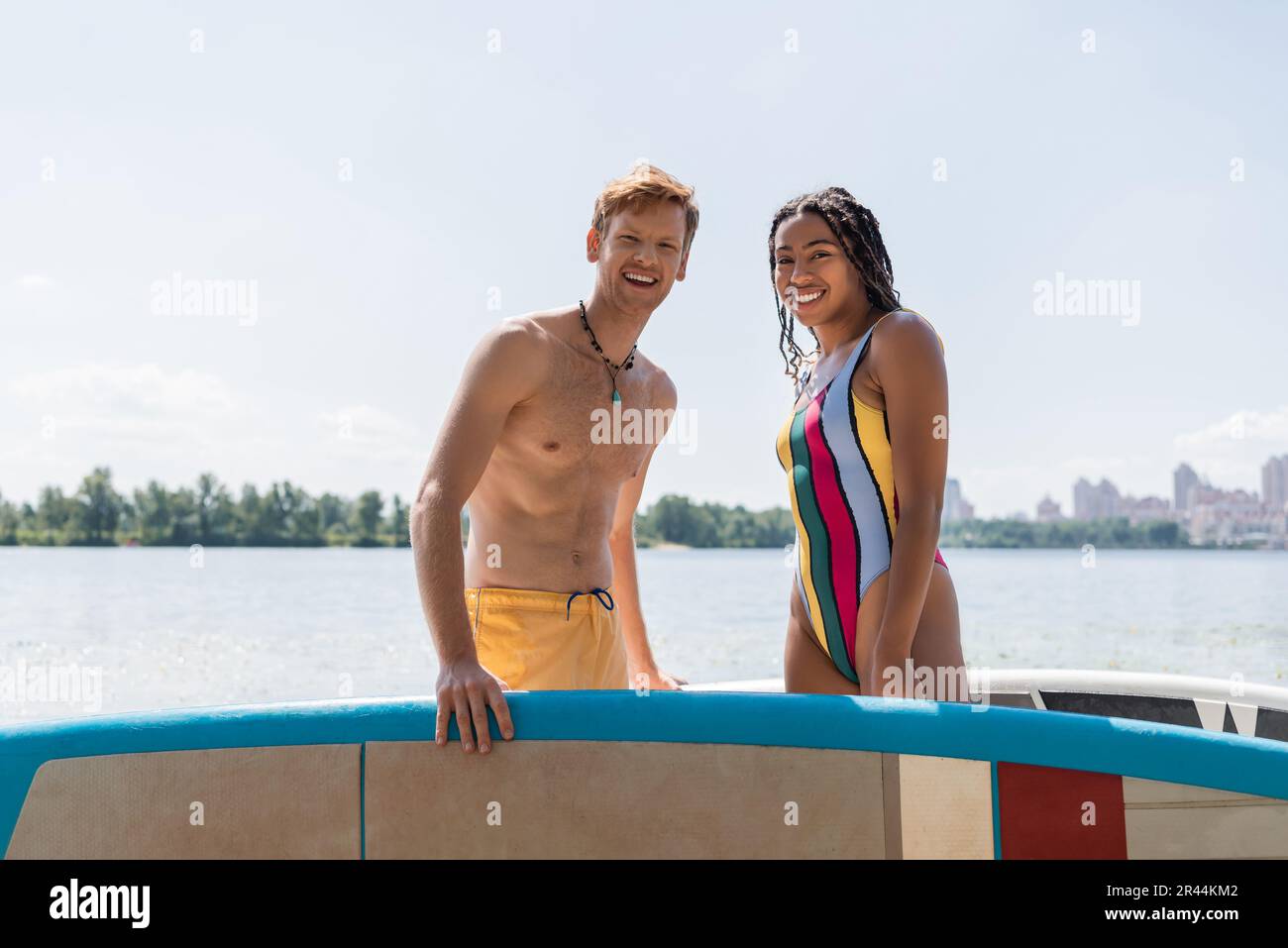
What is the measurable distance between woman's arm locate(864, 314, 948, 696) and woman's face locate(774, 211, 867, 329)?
0.21 m

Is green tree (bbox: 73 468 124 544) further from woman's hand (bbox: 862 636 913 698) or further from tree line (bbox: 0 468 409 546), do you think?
woman's hand (bbox: 862 636 913 698)

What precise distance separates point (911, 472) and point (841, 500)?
19 centimetres

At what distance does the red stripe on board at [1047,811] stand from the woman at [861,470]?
1.16 feet

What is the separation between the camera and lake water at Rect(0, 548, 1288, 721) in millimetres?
10492

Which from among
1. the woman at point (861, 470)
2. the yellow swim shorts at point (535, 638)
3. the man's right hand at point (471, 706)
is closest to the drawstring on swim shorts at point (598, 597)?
the yellow swim shorts at point (535, 638)

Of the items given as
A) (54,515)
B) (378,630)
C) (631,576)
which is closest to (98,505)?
(54,515)

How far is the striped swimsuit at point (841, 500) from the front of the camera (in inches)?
75.7

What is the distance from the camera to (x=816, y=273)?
6.68 ft

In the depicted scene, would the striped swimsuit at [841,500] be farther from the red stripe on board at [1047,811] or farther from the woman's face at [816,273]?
the red stripe on board at [1047,811]

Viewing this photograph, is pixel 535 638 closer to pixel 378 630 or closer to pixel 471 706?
pixel 471 706
